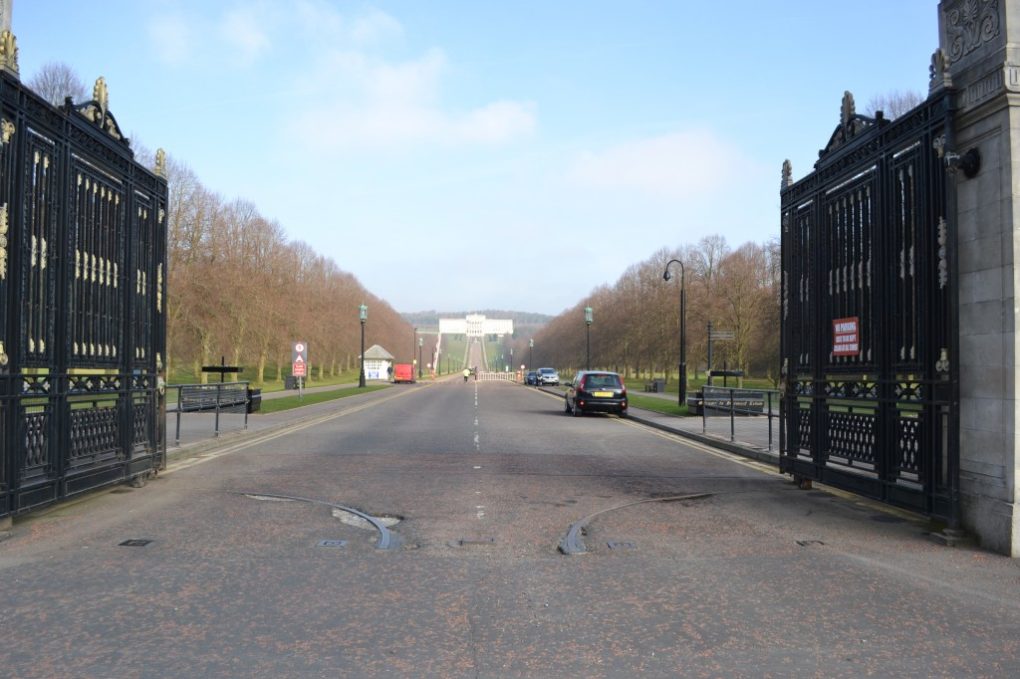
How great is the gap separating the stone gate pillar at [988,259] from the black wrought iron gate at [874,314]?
0.48ft

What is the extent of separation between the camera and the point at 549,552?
7.12 metres

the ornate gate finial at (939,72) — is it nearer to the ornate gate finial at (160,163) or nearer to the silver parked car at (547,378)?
the ornate gate finial at (160,163)

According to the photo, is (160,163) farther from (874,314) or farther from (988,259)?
(988,259)

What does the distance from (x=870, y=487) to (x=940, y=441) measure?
59.4 inches

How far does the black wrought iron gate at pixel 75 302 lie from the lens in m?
7.73

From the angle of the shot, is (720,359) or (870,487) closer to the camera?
(870,487)

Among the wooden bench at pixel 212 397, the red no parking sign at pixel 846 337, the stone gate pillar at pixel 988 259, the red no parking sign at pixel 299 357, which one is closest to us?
the stone gate pillar at pixel 988 259

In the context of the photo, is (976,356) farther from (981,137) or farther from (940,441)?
(981,137)

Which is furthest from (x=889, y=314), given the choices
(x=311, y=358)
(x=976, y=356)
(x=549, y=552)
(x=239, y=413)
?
(x=311, y=358)

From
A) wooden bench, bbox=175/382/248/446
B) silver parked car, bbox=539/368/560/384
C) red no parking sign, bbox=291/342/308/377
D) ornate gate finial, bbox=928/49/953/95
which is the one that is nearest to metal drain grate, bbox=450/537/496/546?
ornate gate finial, bbox=928/49/953/95

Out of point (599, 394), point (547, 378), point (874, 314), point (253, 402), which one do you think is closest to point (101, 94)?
point (874, 314)

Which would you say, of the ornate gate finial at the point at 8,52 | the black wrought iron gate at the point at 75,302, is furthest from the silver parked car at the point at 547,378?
the ornate gate finial at the point at 8,52

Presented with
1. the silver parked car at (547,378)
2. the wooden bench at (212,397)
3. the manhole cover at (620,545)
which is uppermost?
the wooden bench at (212,397)

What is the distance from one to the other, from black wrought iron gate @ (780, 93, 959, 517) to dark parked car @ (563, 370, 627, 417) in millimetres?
15957
